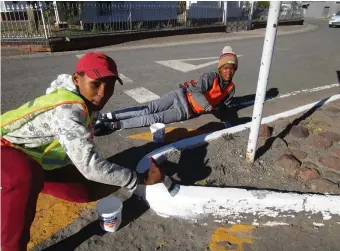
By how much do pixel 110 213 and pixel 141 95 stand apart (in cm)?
341

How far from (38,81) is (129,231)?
4.83 meters

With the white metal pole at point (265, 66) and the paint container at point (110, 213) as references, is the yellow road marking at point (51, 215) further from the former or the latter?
the white metal pole at point (265, 66)

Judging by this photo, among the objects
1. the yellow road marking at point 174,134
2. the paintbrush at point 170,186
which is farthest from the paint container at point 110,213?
the yellow road marking at point 174,134

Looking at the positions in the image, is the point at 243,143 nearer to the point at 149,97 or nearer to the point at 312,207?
the point at 312,207

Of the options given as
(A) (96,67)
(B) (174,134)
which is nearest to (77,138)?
(A) (96,67)

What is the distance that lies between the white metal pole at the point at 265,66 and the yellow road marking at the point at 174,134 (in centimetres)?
115

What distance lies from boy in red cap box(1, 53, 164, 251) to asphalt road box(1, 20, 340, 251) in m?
0.56

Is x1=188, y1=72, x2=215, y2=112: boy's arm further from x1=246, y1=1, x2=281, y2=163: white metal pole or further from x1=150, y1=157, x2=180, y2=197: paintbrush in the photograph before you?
x1=150, y1=157, x2=180, y2=197: paintbrush

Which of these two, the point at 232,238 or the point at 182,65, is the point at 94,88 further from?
the point at 182,65

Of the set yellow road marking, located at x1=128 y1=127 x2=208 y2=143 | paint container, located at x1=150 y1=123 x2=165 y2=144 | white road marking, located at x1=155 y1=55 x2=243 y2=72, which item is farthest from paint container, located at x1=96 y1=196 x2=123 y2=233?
white road marking, located at x1=155 y1=55 x2=243 y2=72

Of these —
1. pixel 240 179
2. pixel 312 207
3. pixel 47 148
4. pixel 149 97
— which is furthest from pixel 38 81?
pixel 312 207

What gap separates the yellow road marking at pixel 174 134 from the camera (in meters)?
3.74

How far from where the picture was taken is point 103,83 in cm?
187

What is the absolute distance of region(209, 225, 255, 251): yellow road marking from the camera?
2215 millimetres
